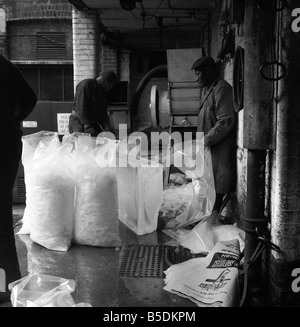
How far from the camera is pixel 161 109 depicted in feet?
23.1

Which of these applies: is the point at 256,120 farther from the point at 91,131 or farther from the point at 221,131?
the point at 91,131

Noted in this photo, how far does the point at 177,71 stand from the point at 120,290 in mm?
4362

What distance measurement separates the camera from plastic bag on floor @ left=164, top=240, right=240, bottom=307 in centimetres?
269

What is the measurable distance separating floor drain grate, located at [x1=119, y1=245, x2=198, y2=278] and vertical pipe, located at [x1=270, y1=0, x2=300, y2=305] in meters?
0.93

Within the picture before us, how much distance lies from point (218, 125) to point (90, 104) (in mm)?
1922

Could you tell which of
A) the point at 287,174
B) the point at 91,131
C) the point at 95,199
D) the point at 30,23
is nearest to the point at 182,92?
the point at 91,131

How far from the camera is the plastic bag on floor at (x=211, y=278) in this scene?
269 centimetres

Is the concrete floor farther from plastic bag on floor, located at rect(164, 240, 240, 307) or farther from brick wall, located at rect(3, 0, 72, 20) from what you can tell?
brick wall, located at rect(3, 0, 72, 20)

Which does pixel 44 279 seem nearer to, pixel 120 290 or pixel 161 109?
pixel 120 290

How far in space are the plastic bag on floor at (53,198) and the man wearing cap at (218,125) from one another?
1.49 metres

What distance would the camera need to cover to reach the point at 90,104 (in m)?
5.50

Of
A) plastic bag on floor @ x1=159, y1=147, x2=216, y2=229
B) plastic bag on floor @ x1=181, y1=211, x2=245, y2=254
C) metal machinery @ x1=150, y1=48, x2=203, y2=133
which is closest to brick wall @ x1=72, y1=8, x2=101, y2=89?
metal machinery @ x1=150, y1=48, x2=203, y2=133

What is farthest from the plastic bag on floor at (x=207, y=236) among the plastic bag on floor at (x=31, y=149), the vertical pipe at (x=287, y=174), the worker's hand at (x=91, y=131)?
the worker's hand at (x=91, y=131)
